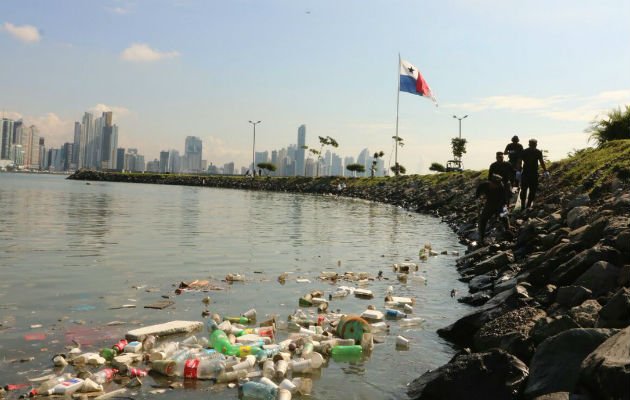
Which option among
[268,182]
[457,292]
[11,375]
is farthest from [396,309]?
[268,182]

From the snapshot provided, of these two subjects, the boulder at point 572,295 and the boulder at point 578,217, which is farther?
the boulder at point 578,217

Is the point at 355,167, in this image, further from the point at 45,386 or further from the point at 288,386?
the point at 45,386

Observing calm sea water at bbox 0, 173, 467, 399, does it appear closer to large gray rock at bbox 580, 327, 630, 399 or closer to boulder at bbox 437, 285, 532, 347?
boulder at bbox 437, 285, 532, 347

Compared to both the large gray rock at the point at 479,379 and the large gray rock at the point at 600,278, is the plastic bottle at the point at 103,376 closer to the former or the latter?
the large gray rock at the point at 479,379

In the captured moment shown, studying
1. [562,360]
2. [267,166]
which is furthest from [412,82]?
[267,166]

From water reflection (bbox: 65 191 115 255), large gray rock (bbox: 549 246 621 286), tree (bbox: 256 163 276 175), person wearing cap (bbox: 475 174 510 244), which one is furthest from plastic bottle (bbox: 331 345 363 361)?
tree (bbox: 256 163 276 175)

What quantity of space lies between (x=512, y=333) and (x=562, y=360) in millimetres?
1709

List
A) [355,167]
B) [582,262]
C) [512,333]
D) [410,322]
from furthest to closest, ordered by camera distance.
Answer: [355,167]
[410,322]
[582,262]
[512,333]

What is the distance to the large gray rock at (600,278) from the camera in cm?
782

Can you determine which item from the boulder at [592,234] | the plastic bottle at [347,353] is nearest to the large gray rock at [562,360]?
the plastic bottle at [347,353]

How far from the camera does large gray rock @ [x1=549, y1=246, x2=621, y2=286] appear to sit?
879 cm

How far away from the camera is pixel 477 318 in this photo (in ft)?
28.7

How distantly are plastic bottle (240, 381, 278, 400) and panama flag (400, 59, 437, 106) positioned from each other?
47040mm

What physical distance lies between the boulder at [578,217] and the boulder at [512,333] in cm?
655
